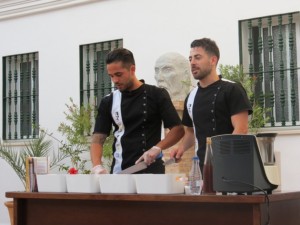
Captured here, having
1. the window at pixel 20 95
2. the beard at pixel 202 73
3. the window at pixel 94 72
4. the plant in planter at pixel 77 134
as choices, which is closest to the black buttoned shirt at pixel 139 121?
the beard at pixel 202 73

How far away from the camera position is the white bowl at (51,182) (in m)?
3.74

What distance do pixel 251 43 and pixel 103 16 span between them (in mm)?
2330

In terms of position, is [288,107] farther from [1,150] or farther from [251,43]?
[1,150]

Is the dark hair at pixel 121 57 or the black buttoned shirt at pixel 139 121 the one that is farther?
the black buttoned shirt at pixel 139 121

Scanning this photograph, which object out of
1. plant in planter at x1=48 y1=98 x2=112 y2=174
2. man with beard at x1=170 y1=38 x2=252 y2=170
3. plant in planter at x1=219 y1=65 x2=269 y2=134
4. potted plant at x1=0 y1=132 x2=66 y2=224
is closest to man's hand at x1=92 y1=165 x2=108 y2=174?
man with beard at x1=170 y1=38 x2=252 y2=170

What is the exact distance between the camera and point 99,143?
4.34 metres

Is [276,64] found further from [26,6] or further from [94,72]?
[26,6]

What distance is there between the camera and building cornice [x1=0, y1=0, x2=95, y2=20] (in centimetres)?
963

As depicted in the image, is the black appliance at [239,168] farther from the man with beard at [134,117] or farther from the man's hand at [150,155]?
the man with beard at [134,117]

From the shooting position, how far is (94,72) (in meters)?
9.24

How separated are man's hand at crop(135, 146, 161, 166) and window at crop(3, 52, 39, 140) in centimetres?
628

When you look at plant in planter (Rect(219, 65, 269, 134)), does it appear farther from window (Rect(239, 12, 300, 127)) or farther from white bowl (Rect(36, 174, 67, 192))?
white bowl (Rect(36, 174, 67, 192))

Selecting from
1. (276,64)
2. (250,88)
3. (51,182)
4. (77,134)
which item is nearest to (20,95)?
(77,134)

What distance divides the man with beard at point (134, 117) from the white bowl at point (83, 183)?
1.38 feet
